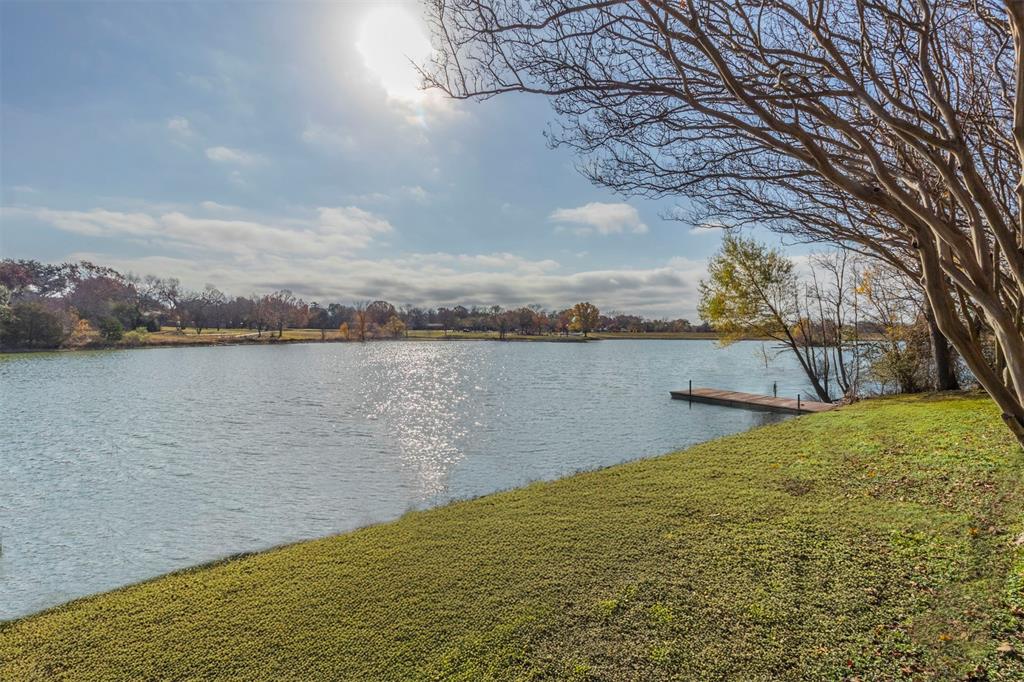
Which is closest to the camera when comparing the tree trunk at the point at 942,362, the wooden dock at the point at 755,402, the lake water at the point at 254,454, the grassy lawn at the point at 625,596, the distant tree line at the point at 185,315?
the grassy lawn at the point at 625,596

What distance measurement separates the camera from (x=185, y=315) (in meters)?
84.2

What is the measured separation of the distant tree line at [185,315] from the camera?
4847cm

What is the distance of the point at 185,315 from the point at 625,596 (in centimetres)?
9966

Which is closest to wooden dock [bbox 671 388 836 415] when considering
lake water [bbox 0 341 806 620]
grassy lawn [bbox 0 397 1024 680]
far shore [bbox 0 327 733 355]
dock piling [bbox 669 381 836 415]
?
dock piling [bbox 669 381 836 415]

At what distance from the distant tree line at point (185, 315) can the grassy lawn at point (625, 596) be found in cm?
2794

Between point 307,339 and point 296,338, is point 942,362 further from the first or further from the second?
point 296,338

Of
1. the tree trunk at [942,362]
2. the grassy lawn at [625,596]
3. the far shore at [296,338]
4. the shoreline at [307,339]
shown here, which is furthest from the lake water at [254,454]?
the far shore at [296,338]

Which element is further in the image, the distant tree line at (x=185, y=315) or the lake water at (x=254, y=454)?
the distant tree line at (x=185, y=315)

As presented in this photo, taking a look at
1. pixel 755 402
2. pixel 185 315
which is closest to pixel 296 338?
pixel 185 315

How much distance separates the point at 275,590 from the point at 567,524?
298 centimetres

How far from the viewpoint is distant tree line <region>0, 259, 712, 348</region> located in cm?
4847

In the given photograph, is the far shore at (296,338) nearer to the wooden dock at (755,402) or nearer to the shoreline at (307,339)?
the shoreline at (307,339)

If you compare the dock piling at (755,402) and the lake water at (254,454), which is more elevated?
the dock piling at (755,402)

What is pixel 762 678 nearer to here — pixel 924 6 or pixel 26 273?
pixel 924 6
